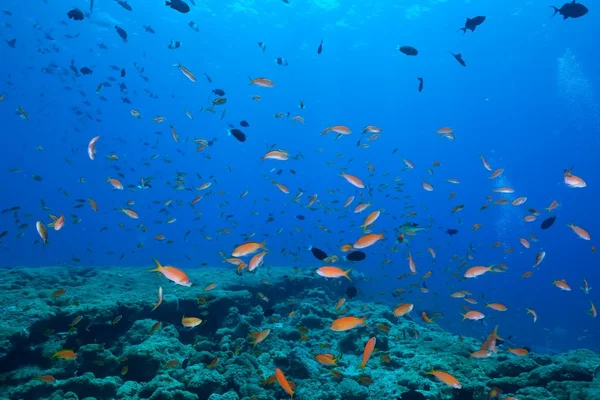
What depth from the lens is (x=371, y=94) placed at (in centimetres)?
6372

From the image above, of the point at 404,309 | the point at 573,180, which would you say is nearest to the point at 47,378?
the point at 404,309

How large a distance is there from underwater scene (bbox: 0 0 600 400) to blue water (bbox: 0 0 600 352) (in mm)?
466

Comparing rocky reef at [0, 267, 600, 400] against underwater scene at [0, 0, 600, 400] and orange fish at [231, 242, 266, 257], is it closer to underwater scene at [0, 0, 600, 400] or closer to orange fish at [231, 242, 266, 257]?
underwater scene at [0, 0, 600, 400]

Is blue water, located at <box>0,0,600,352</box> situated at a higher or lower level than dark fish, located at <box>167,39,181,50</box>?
lower

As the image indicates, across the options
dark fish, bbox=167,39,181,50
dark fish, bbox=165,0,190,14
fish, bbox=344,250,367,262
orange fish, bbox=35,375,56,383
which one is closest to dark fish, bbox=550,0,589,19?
fish, bbox=344,250,367,262

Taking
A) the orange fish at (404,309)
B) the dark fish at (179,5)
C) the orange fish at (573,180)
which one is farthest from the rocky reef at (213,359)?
the dark fish at (179,5)

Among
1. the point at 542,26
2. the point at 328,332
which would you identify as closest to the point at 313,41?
the point at 542,26

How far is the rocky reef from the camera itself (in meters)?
5.34

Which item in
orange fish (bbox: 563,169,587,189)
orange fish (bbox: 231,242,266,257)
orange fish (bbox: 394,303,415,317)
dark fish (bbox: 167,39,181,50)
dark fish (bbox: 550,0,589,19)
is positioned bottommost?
orange fish (bbox: 394,303,415,317)

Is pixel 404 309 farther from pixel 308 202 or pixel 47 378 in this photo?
pixel 47 378

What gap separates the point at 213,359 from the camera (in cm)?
628

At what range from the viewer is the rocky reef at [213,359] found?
534 cm

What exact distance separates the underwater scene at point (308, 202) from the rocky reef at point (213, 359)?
0.05m

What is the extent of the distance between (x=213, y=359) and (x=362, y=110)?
70.3m
